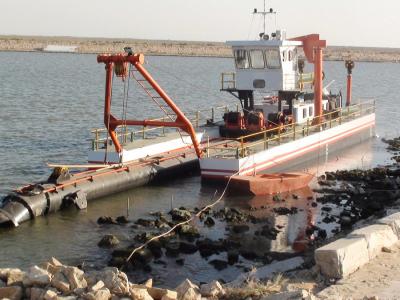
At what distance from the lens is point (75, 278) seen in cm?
1191

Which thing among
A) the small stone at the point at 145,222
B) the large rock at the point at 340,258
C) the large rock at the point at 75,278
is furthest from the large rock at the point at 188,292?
the small stone at the point at 145,222

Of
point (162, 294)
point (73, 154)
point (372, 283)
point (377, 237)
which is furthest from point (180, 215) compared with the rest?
point (73, 154)

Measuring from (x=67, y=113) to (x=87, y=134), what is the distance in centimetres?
822

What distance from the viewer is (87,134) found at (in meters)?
35.4

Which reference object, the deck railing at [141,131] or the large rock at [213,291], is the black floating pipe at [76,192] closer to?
the deck railing at [141,131]

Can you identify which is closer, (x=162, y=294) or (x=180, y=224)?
(x=162, y=294)

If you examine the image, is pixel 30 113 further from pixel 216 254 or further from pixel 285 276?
pixel 285 276

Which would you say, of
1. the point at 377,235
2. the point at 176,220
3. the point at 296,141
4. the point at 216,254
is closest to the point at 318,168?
the point at 296,141

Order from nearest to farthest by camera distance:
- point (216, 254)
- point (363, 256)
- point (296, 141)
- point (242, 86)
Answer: point (363, 256) → point (216, 254) → point (296, 141) → point (242, 86)

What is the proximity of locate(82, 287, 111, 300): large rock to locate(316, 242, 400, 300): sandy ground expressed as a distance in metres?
3.32

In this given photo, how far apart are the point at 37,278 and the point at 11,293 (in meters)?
0.50

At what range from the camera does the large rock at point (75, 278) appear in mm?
11836

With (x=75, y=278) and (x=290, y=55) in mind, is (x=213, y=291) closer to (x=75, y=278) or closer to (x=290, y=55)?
(x=75, y=278)

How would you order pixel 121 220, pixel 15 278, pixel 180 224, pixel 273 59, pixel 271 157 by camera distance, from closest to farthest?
→ pixel 15 278
pixel 180 224
pixel 121 220
pixel 271 157
pixel 273 59
